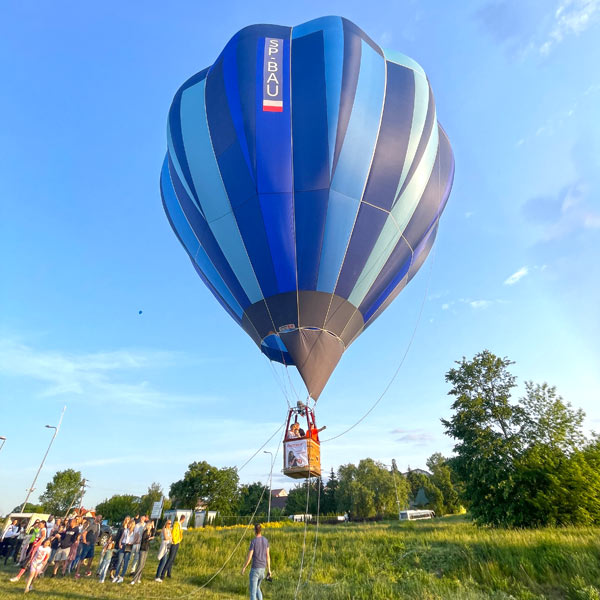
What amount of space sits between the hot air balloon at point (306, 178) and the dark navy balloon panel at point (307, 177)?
1.4 inches

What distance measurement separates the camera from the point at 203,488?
2131 inches

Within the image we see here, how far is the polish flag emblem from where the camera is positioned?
10.3 m

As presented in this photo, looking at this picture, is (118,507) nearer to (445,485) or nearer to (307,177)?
(445,485)

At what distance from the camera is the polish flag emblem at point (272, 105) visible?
1034cm

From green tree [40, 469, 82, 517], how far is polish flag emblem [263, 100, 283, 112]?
6756 cm

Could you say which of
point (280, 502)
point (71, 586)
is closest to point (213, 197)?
point (71, 586)

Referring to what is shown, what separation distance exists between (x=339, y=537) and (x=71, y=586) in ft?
29.7

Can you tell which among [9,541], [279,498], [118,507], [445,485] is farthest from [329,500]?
[9,541]

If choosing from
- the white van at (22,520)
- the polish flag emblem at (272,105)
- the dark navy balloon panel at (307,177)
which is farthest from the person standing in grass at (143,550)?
the polish flag emblem at (272,105)

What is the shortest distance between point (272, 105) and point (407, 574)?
479 inches

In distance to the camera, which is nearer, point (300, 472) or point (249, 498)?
point (300, 472)

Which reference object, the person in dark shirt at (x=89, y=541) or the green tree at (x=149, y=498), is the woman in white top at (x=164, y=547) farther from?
the green tree at (x=149, y=498)

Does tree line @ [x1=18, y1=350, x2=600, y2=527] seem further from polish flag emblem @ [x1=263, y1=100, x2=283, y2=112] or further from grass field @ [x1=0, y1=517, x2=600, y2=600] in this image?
polish flag emblem @ [x1=263, y1=100, x2=283, y2=112]

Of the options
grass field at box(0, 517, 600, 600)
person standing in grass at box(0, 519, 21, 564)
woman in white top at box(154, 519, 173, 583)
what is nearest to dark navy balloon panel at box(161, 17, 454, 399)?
grass field at box(0, 517, 600, 600)
